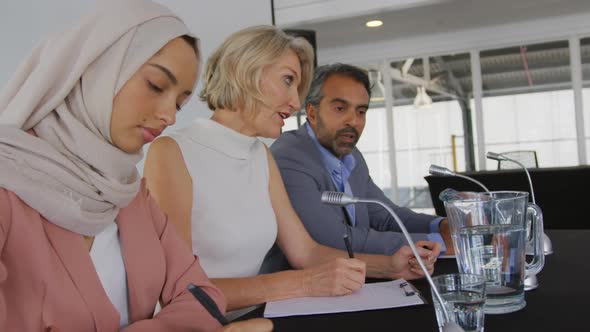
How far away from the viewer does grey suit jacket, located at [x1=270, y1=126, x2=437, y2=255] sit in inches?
74.2

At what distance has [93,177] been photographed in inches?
43.1

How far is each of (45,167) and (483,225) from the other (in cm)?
87

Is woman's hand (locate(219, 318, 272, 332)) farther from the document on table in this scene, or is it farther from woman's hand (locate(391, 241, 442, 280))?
woman's hand (locate(391, 241, 442, 280))

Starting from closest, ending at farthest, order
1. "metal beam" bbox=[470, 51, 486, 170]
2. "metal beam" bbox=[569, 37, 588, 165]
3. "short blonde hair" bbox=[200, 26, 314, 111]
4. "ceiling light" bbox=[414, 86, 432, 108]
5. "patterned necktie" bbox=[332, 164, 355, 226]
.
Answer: "short blonde hair" bbox=[200, 26, 314, 111], "patterned necktie" bbox=[332, 164, 355, 226], "metal beam" bbox=[569, 37, 588, 165], "metal beam" bbox=[470, 51, 486, 170], "ceiling light" bbox=[414, 86, 432, 108]

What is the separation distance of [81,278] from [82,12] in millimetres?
4365

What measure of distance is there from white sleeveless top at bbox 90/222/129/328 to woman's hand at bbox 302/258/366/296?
0.44m

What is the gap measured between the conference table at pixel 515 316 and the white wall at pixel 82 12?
153 inches

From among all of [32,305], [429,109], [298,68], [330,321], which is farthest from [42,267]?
[429,109]

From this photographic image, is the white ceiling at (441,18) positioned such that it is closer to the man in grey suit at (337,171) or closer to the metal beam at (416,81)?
the metal beam at (416,81)

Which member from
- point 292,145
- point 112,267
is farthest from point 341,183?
point 112,267

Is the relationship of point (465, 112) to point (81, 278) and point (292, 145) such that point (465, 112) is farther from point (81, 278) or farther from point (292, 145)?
point (81, 278)

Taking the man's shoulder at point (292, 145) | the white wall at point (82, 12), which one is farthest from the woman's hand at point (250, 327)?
the white wall at point (82, 12)

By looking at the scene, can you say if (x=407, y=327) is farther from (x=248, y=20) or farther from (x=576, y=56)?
(x=576, y=56)

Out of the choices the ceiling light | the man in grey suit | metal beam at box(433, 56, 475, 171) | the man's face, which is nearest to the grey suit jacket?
the man in grey suit
